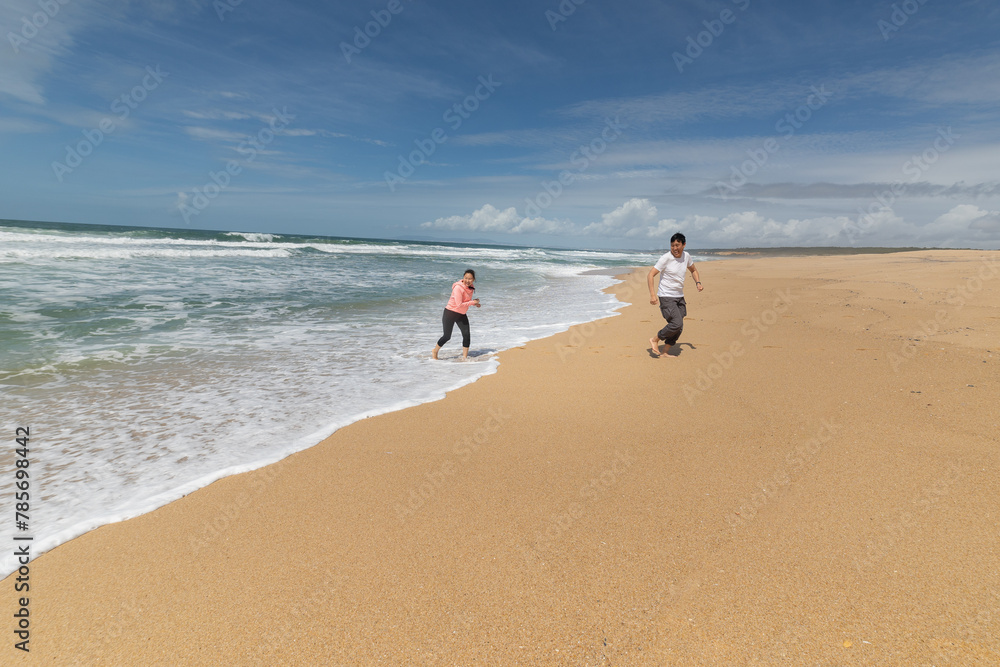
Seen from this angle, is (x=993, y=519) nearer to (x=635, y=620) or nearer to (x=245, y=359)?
(x=635, y=620)

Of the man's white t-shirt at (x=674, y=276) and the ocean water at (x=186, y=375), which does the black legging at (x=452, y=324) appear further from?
the man's white t-shirt at (x=674, y=276)

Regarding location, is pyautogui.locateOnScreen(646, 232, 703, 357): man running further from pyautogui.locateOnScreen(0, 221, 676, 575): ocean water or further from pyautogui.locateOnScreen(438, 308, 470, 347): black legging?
pyautogui.locateOnScreen(438, 308, 470, 347): black legging

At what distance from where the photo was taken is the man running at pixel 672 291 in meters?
6.73

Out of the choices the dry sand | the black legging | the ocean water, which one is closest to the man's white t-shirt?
the dry sand

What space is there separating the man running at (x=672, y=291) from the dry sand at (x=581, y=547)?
2177 millimetres

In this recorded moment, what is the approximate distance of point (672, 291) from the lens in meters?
6.90

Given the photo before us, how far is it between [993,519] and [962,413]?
189 cm

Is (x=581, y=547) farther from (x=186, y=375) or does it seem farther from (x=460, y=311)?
(x=186, y=375)

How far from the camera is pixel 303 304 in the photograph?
12461 millimetres

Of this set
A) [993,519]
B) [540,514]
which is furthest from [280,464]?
[993,519]

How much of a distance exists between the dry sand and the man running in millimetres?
2177

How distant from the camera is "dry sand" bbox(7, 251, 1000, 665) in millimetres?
1930

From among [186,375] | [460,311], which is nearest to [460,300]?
[460,311]

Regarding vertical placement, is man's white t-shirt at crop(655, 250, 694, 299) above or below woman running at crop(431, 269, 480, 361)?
above
